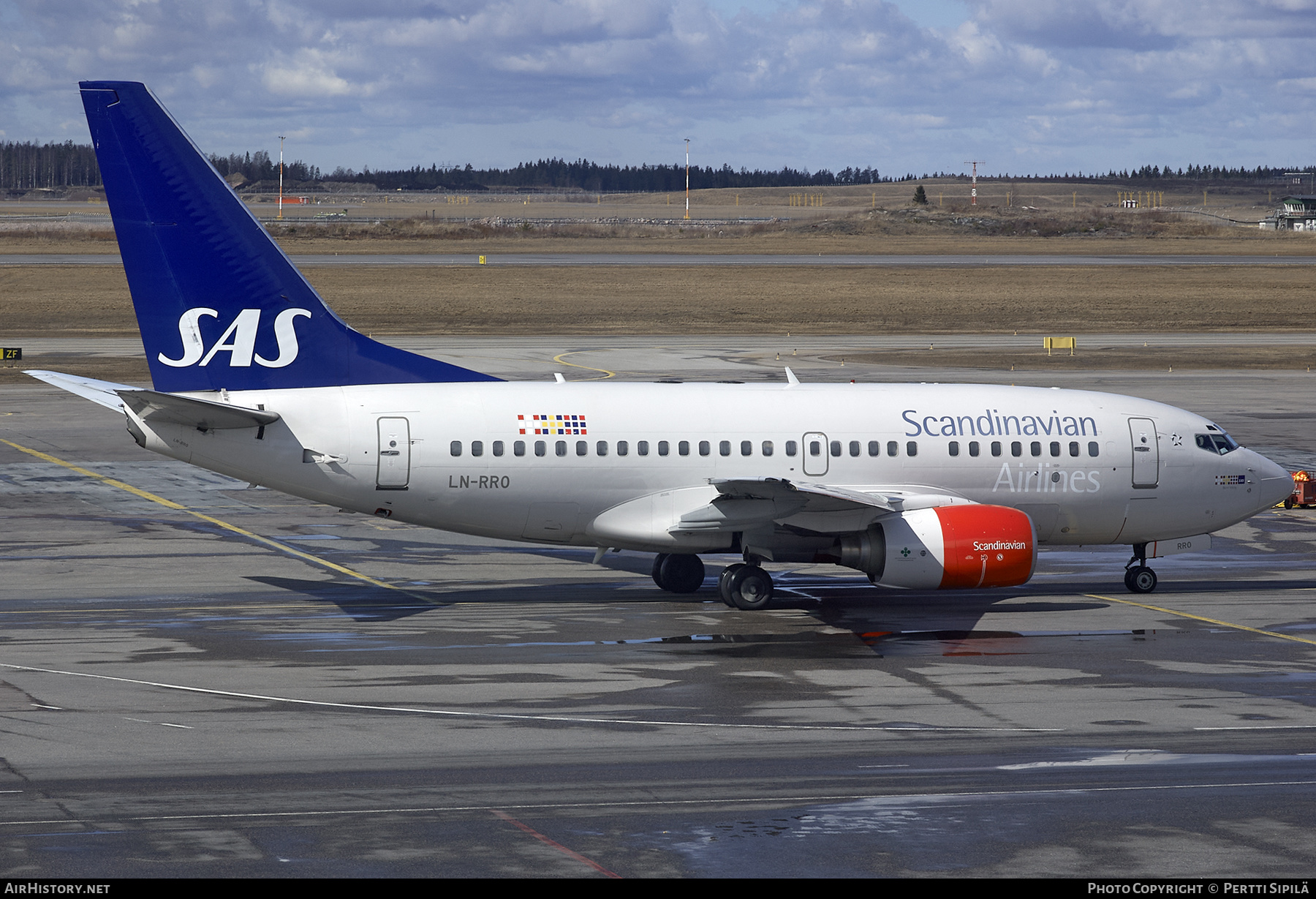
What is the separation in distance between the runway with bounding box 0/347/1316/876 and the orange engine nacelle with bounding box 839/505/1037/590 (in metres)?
1.00

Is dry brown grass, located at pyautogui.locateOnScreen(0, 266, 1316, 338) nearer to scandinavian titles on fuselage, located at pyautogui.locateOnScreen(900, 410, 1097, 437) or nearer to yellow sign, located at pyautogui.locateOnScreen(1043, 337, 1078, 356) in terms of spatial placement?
yellow sign, located at pyautogui.locateOnScreen(1043, 337, 1078, 356)

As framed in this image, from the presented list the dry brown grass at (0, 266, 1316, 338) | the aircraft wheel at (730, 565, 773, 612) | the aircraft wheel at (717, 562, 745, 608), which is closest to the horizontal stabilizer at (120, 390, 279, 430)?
the aircraft wheel at (717, 562, 745, 608)

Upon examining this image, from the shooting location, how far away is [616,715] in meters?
20.2

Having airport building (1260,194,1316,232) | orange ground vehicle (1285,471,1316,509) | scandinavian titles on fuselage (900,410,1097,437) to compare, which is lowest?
orange ground vehicle (1285,471,1316,509)

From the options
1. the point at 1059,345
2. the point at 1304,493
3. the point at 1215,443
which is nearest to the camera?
the point at 1215,443

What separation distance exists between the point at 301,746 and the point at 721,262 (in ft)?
344

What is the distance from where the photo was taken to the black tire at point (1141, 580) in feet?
96.8

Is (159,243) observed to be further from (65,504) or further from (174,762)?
(65,504)

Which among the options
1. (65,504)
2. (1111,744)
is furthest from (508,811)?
(65,504)

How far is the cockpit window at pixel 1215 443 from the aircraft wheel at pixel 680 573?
10.9 metres

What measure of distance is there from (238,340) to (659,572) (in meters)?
9.55

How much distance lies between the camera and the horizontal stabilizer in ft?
81.3

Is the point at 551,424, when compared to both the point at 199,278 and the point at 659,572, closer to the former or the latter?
the point at 659,572

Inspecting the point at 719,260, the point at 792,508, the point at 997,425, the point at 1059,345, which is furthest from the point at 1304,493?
the point at 719,260
